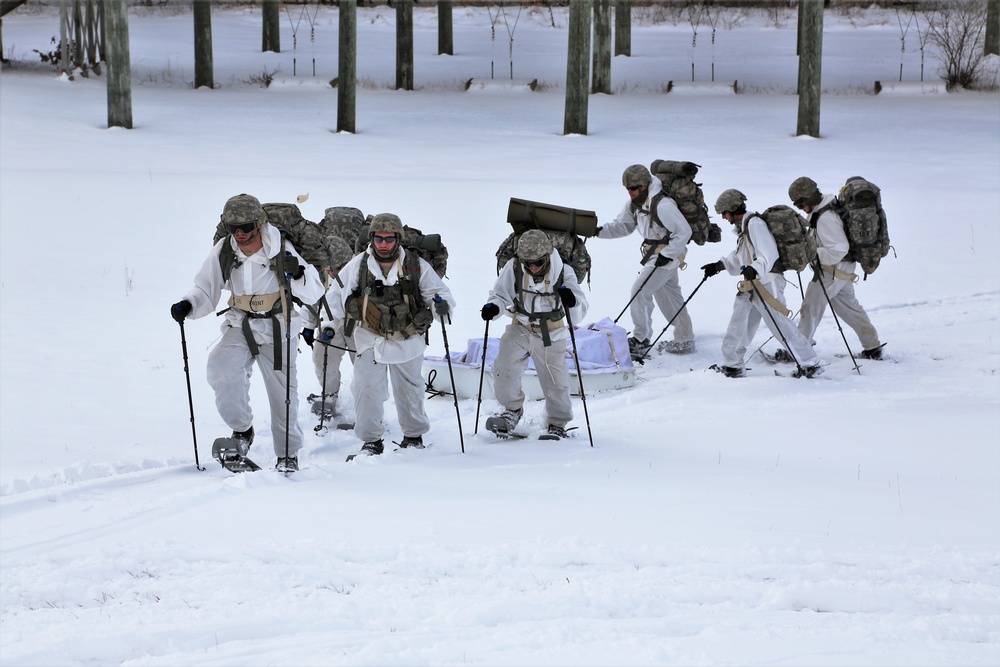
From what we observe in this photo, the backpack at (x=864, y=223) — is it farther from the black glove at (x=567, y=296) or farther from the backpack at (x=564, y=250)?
the black glove at (x=567, y=296)

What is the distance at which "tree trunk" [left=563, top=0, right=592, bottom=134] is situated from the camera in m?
20.4

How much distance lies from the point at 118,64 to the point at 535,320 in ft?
45.6

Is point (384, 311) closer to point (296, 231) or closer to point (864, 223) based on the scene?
point (296, 231)

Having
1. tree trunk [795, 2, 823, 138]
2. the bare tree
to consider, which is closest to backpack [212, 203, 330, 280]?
A: tree trunk [795, 2, 823, 138]

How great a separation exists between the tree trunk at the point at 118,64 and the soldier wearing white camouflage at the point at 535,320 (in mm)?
13325

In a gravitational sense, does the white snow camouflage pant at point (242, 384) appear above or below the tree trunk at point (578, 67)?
below

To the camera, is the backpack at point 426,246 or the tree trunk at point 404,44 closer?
the backpack at point 426,246

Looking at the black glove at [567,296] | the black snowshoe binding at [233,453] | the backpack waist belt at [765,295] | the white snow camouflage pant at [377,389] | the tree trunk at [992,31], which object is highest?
the tree trunk at [992,31]

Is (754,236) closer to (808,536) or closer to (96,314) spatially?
(808,536)

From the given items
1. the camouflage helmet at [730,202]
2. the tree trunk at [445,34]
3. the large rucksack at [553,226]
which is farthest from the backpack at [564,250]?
the tree trunk at [445,34]

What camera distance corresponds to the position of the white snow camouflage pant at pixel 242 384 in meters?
→ 7.89

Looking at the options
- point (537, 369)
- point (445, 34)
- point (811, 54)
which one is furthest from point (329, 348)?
point (445, 34)

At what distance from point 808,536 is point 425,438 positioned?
3414mm

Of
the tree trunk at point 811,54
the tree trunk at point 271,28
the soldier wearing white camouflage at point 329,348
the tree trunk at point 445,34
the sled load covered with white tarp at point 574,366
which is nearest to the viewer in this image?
the soldier wearing white camouflage at point 329,348
